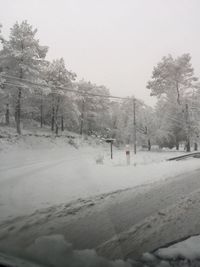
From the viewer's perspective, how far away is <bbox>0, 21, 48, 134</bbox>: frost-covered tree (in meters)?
29.1

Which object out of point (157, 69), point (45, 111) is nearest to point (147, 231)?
point (157, 69)

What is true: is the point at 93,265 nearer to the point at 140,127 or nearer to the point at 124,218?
the point at 124,218

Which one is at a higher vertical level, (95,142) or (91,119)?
(91,119)

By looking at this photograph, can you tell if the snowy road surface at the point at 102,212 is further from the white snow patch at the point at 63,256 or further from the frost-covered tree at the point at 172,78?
the frost-covered tree at the point at 172,78

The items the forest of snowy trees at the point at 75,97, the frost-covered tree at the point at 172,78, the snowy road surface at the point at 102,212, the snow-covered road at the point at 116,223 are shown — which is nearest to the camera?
the snow-covered road at the point at 116,223

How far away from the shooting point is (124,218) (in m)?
5.14

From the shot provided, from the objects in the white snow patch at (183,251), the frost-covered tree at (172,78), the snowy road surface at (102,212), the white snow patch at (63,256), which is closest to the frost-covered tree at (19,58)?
the frost-covered tree at (172,78)

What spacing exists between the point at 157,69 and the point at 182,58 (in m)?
3.12

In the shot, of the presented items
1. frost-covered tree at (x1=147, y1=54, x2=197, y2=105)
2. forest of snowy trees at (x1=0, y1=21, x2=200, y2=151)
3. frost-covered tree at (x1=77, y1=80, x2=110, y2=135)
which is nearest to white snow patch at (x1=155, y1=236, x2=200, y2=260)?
forest of snowy trees at (x1=0, y1=21, x2=200, y2=151)

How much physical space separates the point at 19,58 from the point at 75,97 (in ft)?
42.0

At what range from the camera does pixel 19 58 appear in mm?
29688

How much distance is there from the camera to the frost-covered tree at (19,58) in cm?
2912

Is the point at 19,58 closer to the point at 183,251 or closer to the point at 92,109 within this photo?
the point at 92,109

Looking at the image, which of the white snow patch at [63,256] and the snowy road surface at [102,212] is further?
the snowy road surface at [102,212]
